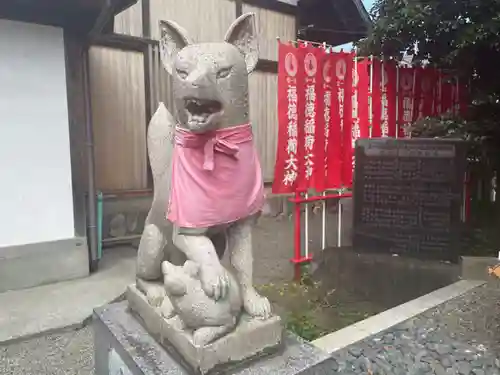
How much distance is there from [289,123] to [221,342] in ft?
10.7

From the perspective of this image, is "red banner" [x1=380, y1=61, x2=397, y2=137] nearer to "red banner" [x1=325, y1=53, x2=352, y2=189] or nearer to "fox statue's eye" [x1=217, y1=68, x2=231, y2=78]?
"red banner" [x1=325, y1=53, x2=352, y2=189]

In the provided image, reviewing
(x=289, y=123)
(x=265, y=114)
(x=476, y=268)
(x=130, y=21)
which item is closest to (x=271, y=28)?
(x=265, y=114)

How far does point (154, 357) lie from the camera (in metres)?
2.05

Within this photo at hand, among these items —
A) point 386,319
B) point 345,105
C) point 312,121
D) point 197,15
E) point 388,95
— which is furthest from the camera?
point 197,15

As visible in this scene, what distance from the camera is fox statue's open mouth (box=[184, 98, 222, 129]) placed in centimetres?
184

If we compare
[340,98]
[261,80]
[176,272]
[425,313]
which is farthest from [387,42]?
[176,272]

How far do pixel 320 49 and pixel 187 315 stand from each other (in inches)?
153

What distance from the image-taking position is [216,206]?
2002 mm

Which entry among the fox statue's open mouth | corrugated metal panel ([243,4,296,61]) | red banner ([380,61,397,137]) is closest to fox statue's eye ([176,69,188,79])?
the fox statue's open mouth

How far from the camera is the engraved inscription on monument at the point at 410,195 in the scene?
4.95 m

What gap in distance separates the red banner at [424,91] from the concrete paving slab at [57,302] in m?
4.92

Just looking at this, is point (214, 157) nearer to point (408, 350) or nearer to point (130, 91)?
point (408, 350)

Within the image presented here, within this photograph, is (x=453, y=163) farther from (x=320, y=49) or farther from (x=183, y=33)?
(x=183, y=33)

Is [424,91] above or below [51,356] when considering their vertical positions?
above
